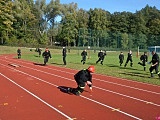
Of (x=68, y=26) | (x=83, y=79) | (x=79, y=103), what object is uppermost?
(x=68, y=26)

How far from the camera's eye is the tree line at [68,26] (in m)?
66.9

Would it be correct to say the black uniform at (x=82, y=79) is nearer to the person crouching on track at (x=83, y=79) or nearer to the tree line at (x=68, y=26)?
the person crouching on track at (x=83, y=79)

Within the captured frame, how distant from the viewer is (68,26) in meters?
84.8

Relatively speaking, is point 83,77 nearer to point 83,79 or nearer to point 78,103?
point 83,79

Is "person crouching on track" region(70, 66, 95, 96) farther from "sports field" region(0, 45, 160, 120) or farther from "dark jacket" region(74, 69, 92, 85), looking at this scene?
"sports field" region(0, 45, 160, 120)

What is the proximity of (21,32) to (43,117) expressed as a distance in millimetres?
75128

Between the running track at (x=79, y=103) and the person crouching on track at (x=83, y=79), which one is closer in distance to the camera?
the running track at (x=79, y=103)

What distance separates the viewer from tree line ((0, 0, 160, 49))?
66.9 m

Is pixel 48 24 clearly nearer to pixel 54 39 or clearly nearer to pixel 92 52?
pixel 54 39

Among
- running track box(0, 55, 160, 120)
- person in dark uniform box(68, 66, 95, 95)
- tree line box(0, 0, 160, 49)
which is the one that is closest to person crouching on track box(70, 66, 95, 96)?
person in dark uniform box(68, 66, 95, 95)

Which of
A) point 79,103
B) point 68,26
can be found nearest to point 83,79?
point 79,103

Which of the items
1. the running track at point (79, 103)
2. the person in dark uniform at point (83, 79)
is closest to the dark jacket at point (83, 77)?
the person in dark uniform at point (83, 79)

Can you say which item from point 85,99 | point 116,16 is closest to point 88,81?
point 85,99

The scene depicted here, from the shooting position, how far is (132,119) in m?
7.98
